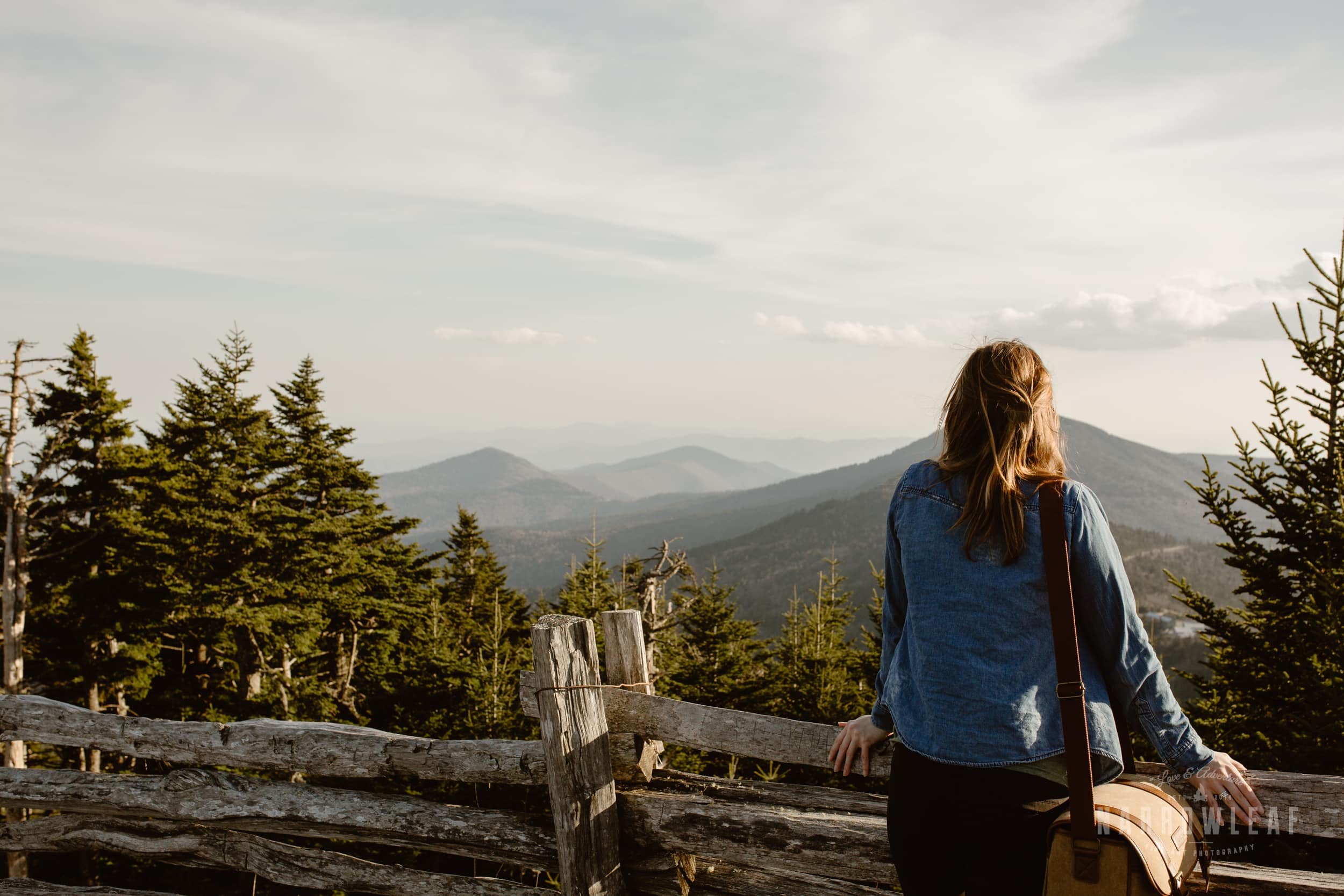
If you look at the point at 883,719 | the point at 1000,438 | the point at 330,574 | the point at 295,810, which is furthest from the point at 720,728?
the point at 330,574

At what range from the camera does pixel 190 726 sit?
4.65m

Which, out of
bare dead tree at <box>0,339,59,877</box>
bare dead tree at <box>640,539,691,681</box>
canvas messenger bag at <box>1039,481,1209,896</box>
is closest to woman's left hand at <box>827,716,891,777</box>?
canvas messenger bag at <box>1039,481,1209,896</box>

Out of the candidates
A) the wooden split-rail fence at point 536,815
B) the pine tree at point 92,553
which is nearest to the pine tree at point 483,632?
the pine tree at point 92,553

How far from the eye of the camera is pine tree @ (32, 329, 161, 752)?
25922 mm

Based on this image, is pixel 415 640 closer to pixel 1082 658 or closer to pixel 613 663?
pixel 613 663

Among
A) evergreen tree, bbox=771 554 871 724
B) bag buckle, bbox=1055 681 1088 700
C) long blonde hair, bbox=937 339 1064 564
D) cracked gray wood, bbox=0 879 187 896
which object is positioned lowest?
evergreen tree, bbox=771 554 871 724

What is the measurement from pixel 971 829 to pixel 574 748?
1995mm

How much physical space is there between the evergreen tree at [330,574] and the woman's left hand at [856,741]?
25.4 metres

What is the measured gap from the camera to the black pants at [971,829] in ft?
7.47

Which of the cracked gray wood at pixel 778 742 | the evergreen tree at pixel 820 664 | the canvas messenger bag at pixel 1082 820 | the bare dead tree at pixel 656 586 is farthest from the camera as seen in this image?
the evergreen tree at pixel 820 664

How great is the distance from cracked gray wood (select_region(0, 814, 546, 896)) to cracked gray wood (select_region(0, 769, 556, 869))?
113mm

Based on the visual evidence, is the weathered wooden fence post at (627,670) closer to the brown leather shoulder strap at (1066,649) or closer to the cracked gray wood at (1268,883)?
the brown leather shoulder strap at (1066,649)

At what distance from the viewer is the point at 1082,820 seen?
2.15 metres

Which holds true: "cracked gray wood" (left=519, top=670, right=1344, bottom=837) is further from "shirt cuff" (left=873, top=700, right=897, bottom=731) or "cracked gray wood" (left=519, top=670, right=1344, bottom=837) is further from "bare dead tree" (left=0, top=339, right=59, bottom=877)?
"bare dead tree" (left=0, top=339, right=59, bottom=877)
